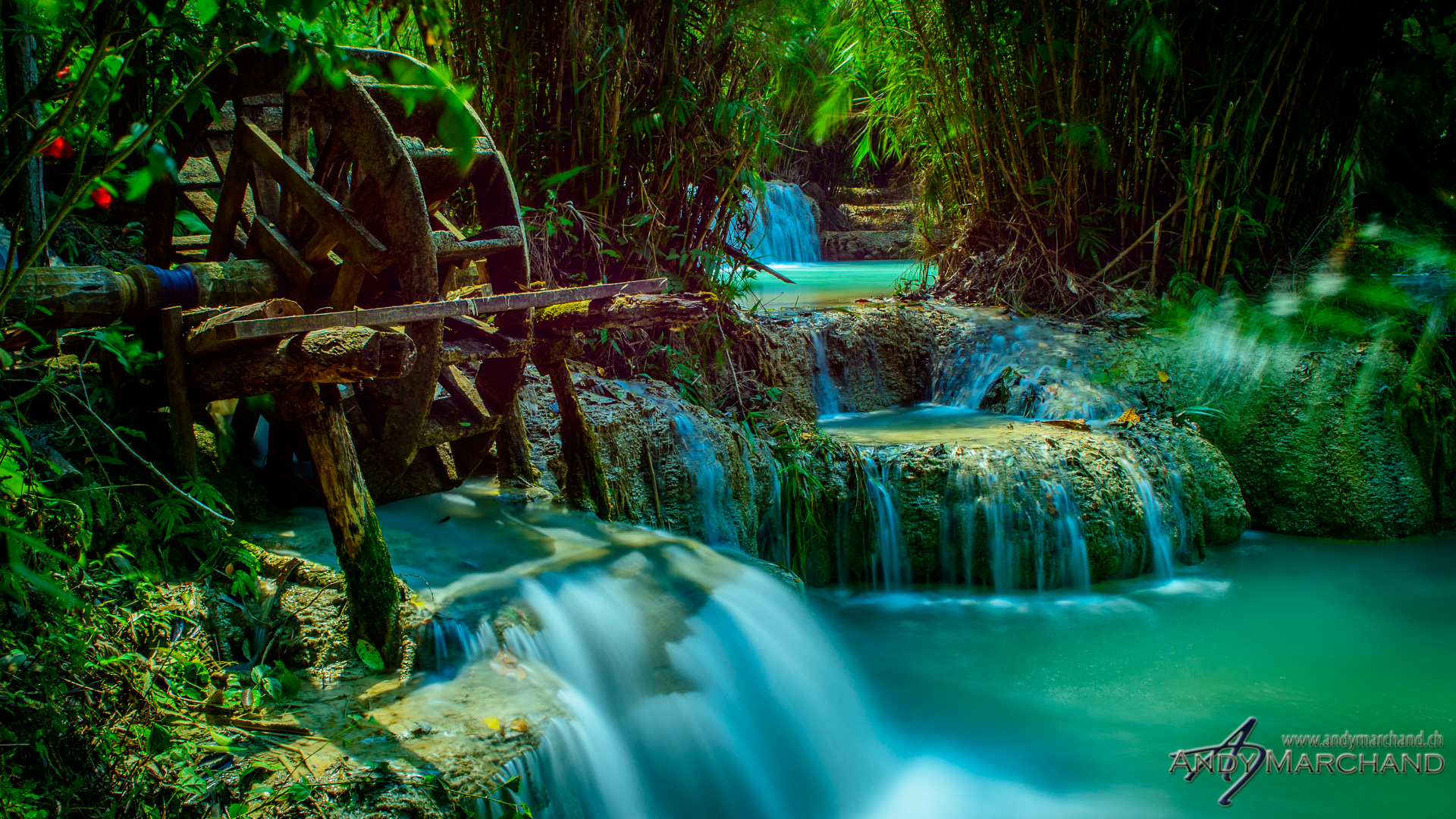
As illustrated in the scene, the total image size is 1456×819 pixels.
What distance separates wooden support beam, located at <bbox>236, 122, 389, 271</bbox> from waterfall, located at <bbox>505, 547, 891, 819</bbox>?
58.4 inches

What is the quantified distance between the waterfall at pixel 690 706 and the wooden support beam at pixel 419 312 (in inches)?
38.6

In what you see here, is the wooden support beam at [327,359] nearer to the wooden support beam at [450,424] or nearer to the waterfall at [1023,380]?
the wooden support beam at [450,424]

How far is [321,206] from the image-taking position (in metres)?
3.78

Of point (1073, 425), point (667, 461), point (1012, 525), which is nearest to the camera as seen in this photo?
point (667, 461)

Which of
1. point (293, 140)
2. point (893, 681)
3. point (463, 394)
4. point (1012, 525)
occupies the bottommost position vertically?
point (893, 681)

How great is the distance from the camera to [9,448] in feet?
8.07

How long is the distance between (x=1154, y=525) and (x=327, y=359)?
4.34 metres

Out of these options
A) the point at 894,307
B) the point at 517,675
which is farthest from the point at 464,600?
the point at 894,307

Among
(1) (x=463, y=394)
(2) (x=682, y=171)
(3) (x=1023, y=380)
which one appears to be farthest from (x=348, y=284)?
(3) (x=1023, y=380)

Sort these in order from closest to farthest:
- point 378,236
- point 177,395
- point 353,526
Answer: point 353,526
point 177,395
point 378,236

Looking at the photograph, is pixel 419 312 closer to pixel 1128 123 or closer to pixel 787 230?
pixel 1128 123

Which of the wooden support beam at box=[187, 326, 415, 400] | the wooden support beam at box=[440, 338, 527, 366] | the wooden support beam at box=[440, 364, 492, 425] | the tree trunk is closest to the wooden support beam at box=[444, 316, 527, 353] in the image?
the wooden support beam at box=[440, 338, 527, 366]

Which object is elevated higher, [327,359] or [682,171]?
[682,171]

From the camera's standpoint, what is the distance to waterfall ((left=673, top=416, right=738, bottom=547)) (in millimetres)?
4695
